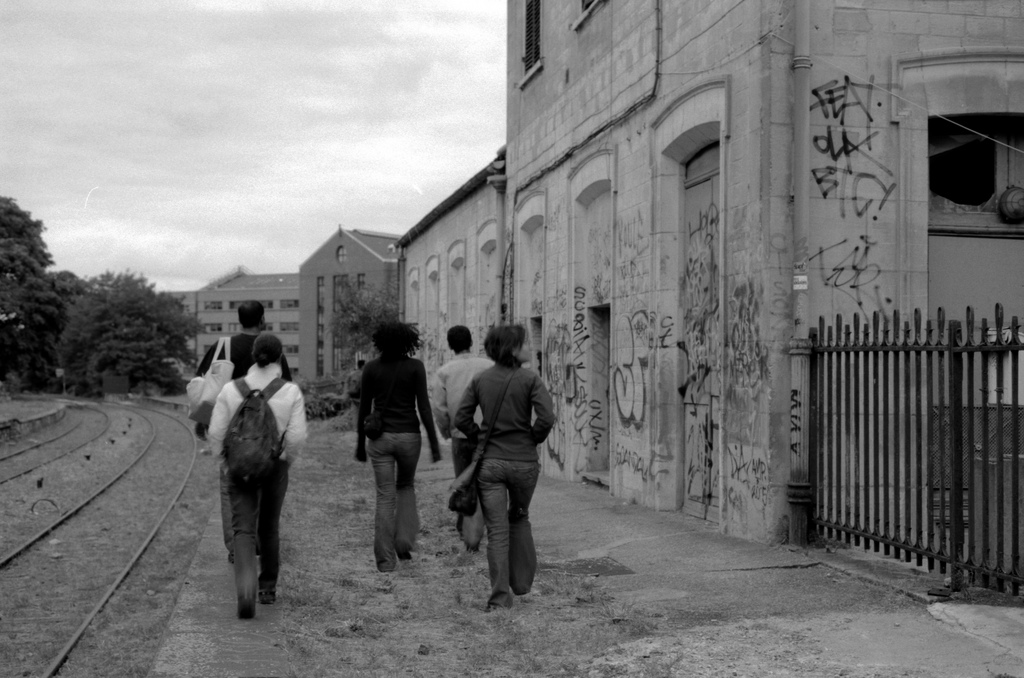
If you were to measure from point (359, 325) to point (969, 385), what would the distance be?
2851 cm

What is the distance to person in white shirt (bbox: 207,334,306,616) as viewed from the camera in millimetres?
6434

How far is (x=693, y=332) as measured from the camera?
1100cm

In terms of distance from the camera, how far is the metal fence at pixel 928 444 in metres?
6.34

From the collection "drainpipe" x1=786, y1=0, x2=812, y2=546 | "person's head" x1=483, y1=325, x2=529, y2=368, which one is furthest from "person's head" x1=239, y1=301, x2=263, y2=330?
"drainpipe" x1=786, y1=0, x2=812, y2=546

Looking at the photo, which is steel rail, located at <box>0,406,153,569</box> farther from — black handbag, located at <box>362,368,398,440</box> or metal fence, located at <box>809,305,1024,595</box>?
metal fence, located at <box>809,305,1024,595</box>

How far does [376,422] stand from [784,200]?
3689 mm

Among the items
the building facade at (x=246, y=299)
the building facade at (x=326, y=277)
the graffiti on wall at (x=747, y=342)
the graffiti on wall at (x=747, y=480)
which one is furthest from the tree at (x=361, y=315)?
the building facade at (x=246, y=299)

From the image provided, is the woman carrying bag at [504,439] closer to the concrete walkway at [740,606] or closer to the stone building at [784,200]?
the concrete walkway at [740,606]

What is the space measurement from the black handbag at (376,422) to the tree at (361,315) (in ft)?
83.8

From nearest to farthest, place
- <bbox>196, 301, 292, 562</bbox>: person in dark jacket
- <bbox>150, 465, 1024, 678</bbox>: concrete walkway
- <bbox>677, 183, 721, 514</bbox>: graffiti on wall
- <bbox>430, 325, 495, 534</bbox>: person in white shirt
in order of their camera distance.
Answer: <bbox>150, 465, 1024, 678</bbox>: concrete walkway → <bbox>196, 301, 292, 562</bbox>: person in dark jacket → <bbox>430, 325, 495, 534</bbox>: person in white shirt → <bbox>677, 183, 721, 514</bbox>: graffiti on wall

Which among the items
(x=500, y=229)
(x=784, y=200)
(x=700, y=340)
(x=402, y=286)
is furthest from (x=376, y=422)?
(x=402, y=286)

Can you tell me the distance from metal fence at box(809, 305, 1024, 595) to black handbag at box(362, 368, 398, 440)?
3257mm

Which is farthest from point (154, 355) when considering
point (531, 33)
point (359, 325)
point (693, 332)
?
point (693, 332)

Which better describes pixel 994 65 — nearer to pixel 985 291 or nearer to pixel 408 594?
pixel 985 291
